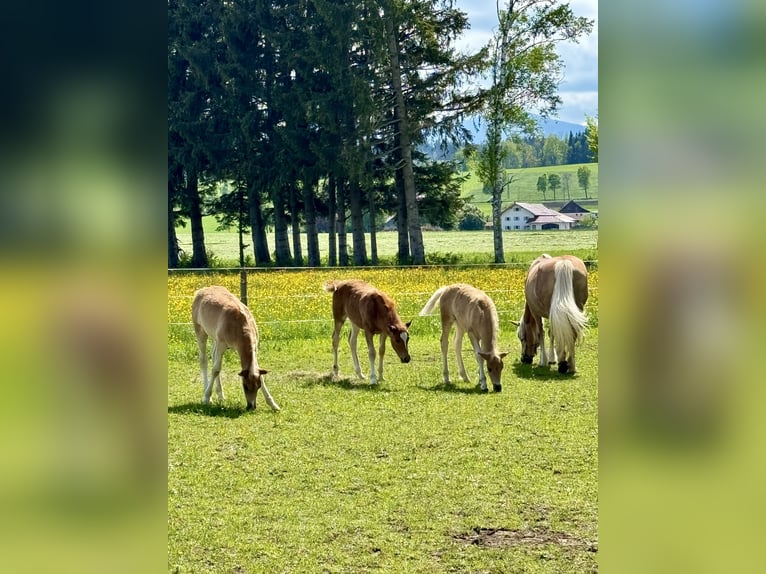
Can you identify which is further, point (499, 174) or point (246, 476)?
point (499, 174)

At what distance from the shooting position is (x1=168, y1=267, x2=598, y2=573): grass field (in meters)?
4.47

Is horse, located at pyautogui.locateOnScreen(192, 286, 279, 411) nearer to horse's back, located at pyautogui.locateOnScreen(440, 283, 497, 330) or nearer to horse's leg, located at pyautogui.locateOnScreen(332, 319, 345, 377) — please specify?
horse's leg, located at pyautogui.locateOnScreen(332, 319, 345, 377)

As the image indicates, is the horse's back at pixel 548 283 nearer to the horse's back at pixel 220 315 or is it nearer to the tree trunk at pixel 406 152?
the horse's back at pixel 220 315

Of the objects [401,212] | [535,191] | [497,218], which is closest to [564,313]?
[497,218]

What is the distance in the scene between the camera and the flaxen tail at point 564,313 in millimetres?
9359

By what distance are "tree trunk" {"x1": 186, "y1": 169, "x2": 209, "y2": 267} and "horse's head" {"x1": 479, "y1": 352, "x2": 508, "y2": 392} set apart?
83.4 feet

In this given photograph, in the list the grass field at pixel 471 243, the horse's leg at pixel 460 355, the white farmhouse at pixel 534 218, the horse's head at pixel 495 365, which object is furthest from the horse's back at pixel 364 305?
the white farmhouse at pixel 534 218

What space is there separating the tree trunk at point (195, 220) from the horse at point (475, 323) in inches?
964

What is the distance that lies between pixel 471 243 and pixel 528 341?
37.5 meters

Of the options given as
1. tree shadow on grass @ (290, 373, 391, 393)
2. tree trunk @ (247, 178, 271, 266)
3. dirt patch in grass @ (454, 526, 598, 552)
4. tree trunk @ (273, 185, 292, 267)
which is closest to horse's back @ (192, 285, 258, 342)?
tree shadow on grass @ (290, 373, 391, 393)
